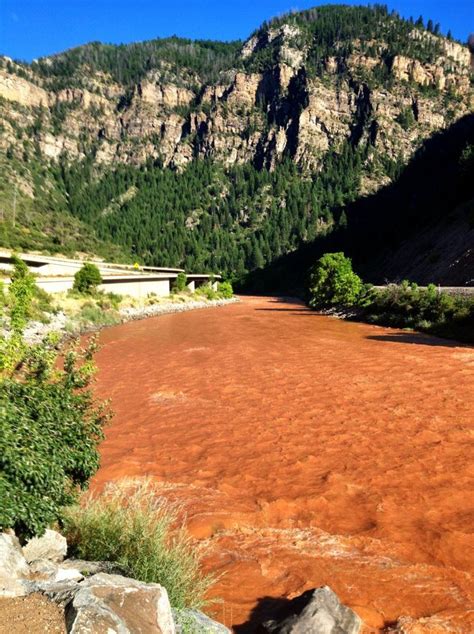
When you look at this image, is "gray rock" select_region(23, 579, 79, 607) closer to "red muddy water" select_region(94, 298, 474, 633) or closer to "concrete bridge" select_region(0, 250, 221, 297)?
"red muddy water" select_region(94, 298, 474, 633)

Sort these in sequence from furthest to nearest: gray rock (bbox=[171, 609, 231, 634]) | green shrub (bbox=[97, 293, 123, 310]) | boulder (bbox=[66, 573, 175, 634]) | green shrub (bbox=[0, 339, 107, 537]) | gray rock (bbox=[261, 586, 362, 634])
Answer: green shrub (bbox=[97, 293, 123, 310]) < green shrub (bbox=[0, 339, 107, 537]) < gray rock (bbox=[261, 586, 362, 634]) < gray rock (bbox=[171, 609, 231, 634]) < boulder (bbox=[66, 573, 175, 634])

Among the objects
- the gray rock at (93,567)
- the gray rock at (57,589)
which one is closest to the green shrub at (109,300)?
the gray rock at (93,567)

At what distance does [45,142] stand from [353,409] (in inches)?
8207

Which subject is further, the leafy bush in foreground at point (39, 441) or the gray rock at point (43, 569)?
the leafy bush in foreground at point (39, 441)

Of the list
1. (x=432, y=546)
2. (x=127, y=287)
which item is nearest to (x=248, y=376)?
(x=432, y=546)

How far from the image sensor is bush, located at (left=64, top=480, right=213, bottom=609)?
5.38 m

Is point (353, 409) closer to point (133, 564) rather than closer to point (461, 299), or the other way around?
point (133, 564)

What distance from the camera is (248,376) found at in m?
20.9

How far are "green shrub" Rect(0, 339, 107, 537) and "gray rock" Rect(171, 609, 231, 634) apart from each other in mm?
1997

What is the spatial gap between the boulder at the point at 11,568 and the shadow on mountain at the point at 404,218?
5346 cm

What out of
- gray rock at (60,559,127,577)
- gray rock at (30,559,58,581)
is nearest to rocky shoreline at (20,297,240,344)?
gray rock at (60,559,127,577)

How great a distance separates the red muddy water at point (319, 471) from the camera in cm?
630

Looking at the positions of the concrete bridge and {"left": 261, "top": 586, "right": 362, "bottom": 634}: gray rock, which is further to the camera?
the concrete bridge

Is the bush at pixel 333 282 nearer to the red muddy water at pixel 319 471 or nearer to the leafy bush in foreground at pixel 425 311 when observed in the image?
the leafy bush in foreground at pixel 425 311
